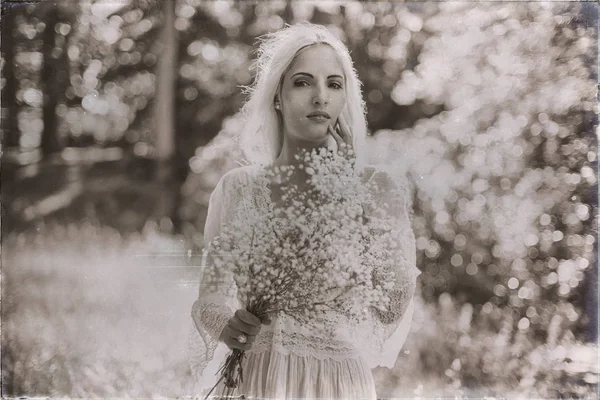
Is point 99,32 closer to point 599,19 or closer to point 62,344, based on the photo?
point 62,344

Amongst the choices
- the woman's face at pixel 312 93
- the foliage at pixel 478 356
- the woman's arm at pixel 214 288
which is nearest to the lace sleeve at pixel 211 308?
the woman's arm at pixel 214 288

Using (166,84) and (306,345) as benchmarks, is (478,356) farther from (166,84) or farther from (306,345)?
(166,84)

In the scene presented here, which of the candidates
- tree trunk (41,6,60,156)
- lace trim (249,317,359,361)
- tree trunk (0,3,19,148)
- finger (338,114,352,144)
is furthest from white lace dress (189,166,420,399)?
tree trunk (0,3,19,148)

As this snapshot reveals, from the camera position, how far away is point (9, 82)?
6.90 feet

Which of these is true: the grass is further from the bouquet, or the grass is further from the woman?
the bouquet

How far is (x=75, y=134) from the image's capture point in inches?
81.6

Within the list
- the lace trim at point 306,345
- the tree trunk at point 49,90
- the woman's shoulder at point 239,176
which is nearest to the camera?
the lace trim at point 306,345

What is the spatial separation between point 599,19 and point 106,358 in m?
2.15

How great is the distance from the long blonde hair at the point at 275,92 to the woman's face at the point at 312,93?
0.08ft

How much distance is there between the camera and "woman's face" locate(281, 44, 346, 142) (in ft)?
6.32

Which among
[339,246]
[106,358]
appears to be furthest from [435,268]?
[106,358]

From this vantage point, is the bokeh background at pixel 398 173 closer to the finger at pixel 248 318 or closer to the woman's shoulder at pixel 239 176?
the woman's shoulder at pixel 239 176

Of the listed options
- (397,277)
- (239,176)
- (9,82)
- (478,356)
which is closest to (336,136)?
(239,176)

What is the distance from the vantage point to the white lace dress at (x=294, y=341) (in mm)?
1873
